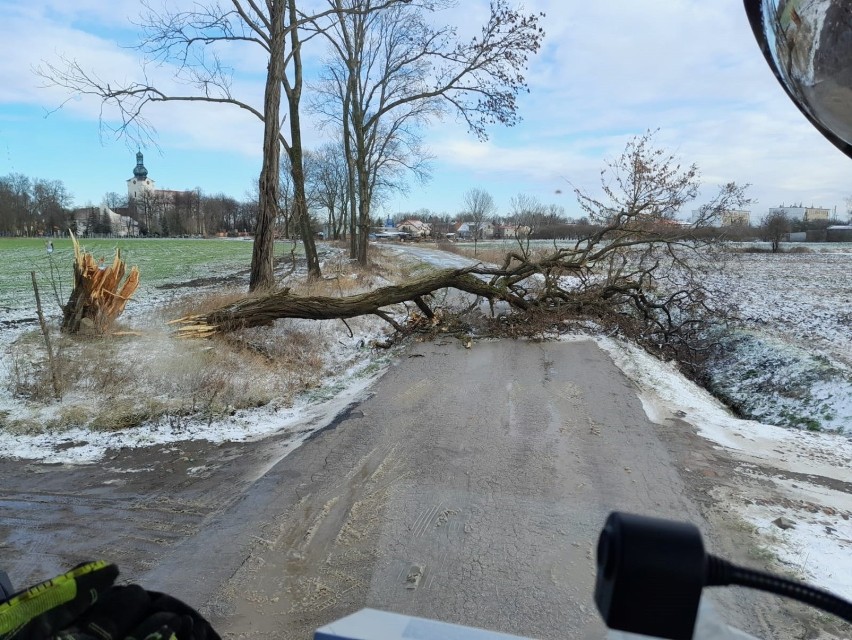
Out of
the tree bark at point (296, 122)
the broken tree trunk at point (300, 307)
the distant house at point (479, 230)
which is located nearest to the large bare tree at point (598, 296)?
the broken tree trunk at point (300, 307)

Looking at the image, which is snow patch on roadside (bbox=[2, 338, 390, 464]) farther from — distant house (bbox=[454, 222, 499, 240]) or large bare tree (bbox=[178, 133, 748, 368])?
distant house (bbox=[454, 222, 499, 240])

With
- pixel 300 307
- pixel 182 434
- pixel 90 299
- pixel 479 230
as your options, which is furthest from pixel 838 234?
pixel 182 434

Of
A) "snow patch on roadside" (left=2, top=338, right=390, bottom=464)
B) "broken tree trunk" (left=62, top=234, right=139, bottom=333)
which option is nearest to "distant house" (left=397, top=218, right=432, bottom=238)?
"broken tree trunk" (left=62, top=234, right=139, bottom=333)

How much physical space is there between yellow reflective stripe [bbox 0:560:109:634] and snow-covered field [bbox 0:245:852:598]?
13.5 ft

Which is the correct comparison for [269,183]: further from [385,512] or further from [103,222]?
[103,222]

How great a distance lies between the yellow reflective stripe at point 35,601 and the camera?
125cm

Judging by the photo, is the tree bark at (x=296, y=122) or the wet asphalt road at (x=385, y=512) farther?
the tree bark at (x=296, y=122)

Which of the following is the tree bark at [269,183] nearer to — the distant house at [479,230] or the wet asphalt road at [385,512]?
the wet asphalt road at [385,512]

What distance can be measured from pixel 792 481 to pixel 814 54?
17.1ft

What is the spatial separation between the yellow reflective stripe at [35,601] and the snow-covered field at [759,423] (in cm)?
412

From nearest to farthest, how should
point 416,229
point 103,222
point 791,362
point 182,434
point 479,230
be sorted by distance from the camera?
point 182,434
point 791,362
point 479,230
point 103,222
point 416,229

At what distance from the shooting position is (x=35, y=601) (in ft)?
4.20

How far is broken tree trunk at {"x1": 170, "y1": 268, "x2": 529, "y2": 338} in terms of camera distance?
34.9 feet

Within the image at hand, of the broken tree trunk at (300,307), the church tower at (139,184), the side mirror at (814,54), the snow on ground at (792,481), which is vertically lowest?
the snow on ground at (792,481)
